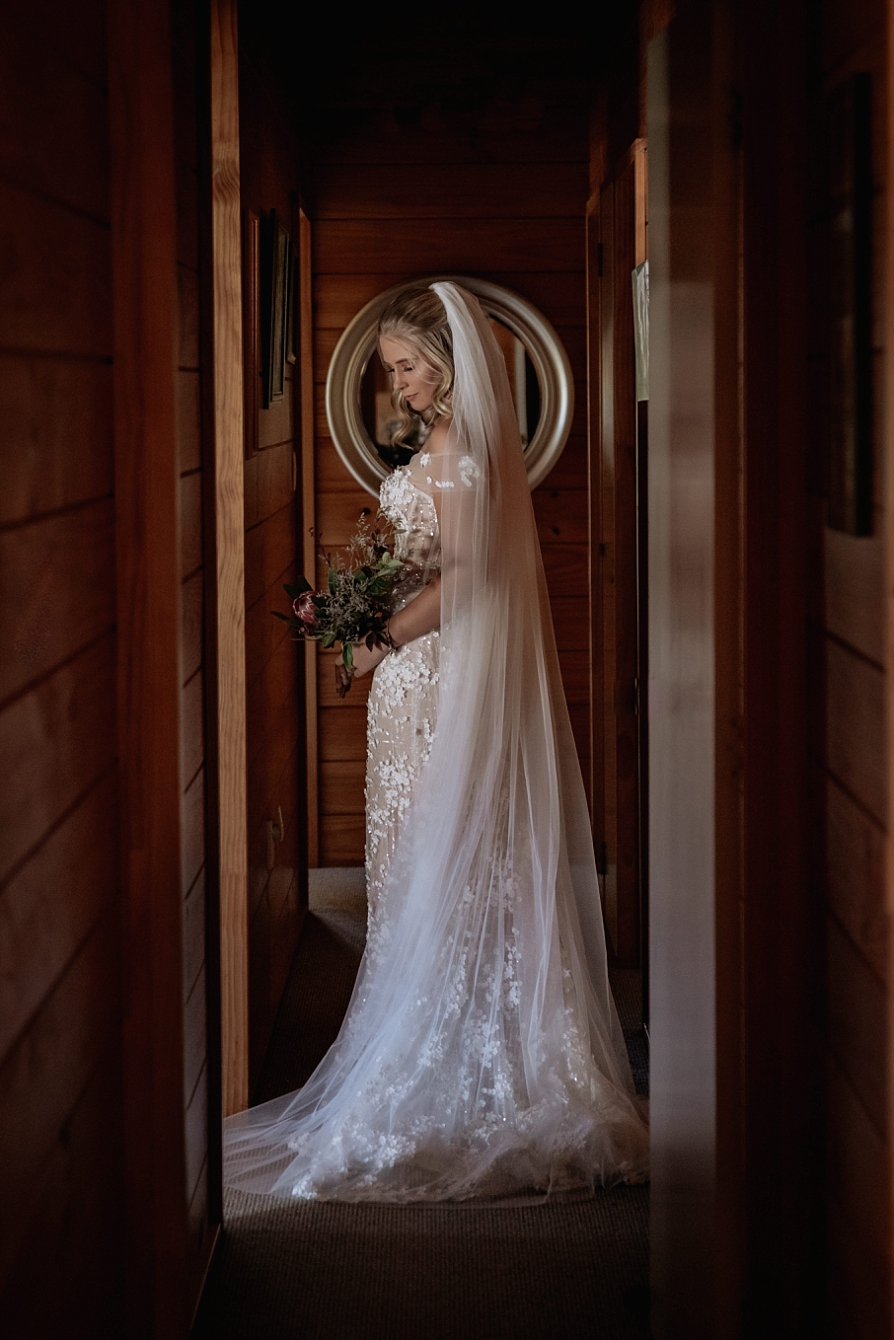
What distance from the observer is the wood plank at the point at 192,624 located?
7.29ft

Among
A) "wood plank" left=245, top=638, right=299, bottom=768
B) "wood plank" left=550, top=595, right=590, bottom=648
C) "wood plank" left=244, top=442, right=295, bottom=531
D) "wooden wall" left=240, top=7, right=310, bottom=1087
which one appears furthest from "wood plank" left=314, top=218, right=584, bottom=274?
"wood plank" left=245, top=638, right=299, bottom=768

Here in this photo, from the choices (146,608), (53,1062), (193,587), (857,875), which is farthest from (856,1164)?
(193,587)

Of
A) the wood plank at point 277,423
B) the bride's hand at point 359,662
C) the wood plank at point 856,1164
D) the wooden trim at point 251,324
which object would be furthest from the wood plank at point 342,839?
the wood plank at point 856,1164

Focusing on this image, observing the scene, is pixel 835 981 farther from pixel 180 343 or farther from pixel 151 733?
pixel 180 343

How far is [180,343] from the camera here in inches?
85.8

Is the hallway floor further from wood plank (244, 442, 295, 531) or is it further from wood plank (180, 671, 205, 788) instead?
wood plank (244, 442, 295, 531)

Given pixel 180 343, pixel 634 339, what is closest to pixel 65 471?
pixel 180 343

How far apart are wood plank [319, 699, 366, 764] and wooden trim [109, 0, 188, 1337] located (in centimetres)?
296

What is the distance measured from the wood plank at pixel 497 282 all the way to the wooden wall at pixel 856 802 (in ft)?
10.5

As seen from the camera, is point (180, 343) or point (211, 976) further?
point (211, 976)

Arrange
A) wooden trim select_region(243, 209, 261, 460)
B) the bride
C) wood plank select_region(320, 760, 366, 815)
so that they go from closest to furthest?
the bride
wooden trim select_region(243, 209, 261, 460)
wood plank select_region(320, 760, 366, 815)

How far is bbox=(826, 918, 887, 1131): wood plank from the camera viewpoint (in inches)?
56.6

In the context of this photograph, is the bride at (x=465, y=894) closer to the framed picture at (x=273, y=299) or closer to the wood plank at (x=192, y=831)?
the framed picture at (x=273, y=299)

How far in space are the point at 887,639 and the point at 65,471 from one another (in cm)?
90
